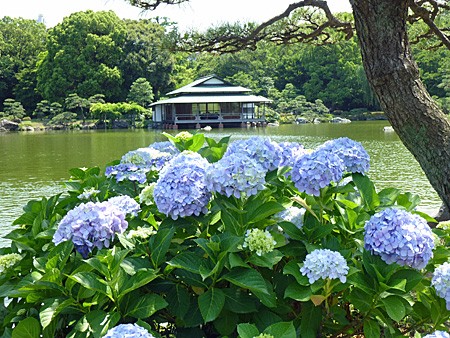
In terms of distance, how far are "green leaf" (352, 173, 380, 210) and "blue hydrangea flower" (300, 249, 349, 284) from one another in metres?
0.36

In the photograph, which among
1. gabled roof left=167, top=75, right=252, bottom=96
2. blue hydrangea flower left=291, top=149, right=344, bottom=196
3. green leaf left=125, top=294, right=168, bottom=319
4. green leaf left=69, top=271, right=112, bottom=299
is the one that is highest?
gabled roof left=167, top=75, right=252, bottom=96

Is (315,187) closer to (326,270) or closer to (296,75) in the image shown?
(326,270)

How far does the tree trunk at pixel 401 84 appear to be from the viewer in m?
1.97

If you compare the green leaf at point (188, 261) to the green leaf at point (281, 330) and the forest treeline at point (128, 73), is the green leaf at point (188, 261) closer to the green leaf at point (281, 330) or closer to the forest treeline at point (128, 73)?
the green leaf at point (281, 330)

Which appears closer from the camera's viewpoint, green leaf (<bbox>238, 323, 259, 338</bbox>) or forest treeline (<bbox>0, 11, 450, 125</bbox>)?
green leaf (<bbox>238, 323, 259, 338</bbox>)

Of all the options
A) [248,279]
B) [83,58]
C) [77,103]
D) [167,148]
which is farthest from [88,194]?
[83,58]

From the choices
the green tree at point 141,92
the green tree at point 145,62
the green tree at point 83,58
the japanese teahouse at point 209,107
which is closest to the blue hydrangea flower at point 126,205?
the japanese teahouse at point 209,107

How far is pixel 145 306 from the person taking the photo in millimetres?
1123

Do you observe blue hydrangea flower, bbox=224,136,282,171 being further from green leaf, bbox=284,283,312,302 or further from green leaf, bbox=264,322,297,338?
green leaf, bbox=264,322,297,338

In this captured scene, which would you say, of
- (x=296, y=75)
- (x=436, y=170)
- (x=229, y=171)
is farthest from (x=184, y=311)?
(x=296, y=75)

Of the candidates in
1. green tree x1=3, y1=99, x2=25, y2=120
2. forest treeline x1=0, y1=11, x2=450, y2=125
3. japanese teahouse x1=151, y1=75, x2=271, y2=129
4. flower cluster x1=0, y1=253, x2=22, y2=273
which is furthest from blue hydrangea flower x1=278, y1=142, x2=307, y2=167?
green tree x1=3, y1=99, x2=25, y2=120

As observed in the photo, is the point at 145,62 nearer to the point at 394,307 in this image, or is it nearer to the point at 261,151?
the point at 261,151

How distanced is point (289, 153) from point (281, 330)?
672 millimetres

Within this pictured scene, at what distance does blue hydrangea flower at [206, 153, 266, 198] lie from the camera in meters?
1.19
